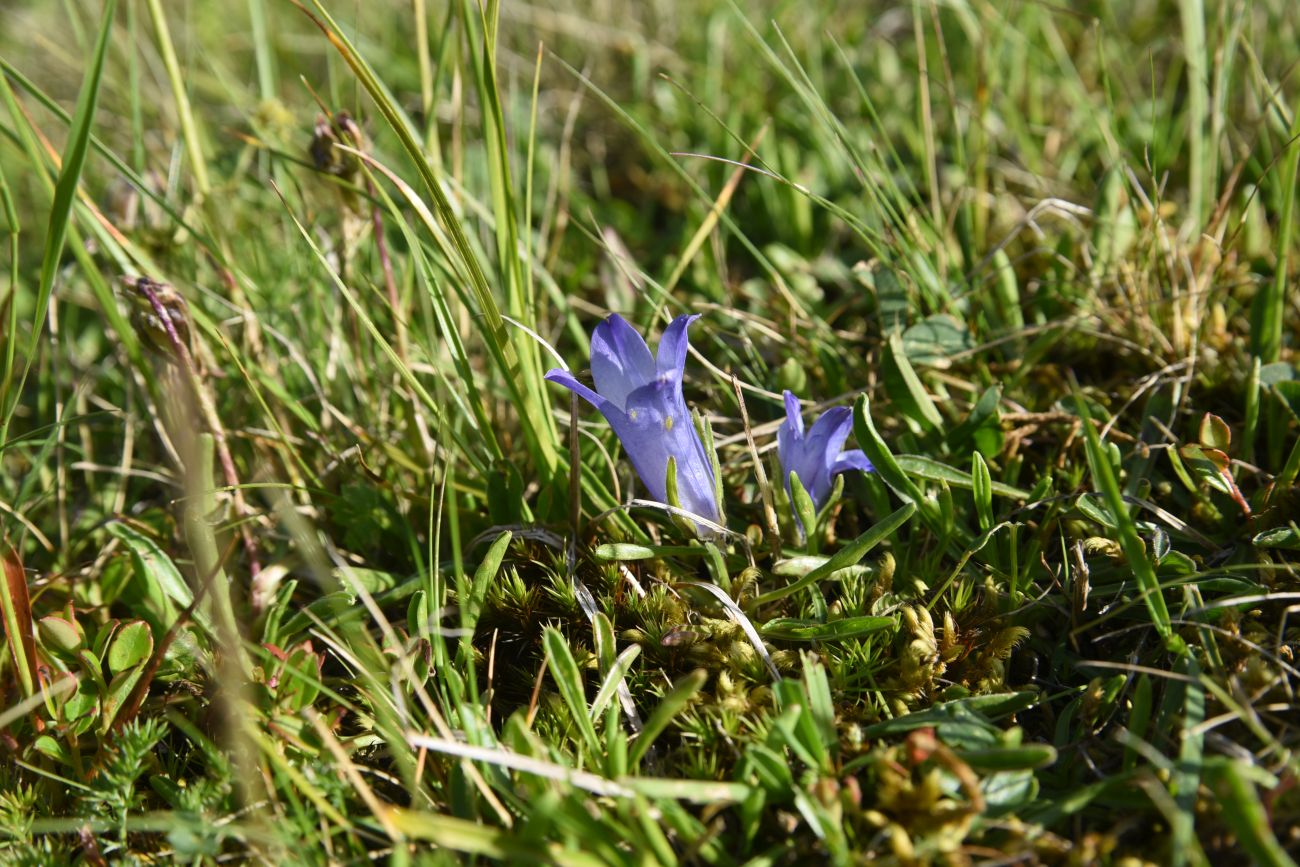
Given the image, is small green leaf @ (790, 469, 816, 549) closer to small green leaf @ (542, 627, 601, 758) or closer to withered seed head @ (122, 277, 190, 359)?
small green leaf @ (542, 627, 601, 758)

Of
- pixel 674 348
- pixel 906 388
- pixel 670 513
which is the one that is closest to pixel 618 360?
pixel 674 348

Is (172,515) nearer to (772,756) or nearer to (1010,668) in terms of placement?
(772,756)

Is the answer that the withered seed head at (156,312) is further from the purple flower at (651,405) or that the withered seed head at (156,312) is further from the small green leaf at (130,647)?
the purple flower at (651,405)

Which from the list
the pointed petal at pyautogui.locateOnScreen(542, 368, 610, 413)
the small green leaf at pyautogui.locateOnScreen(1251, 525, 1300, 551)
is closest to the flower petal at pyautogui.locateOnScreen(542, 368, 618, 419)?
the pointed petal at pyautogui.locateOnScreen(542, 368, 610, 413)

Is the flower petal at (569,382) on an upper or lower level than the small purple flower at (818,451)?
upper

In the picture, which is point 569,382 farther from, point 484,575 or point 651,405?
point 484,575

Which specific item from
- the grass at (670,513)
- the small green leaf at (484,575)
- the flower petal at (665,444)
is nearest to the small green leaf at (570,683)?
the grass at (670,513)
